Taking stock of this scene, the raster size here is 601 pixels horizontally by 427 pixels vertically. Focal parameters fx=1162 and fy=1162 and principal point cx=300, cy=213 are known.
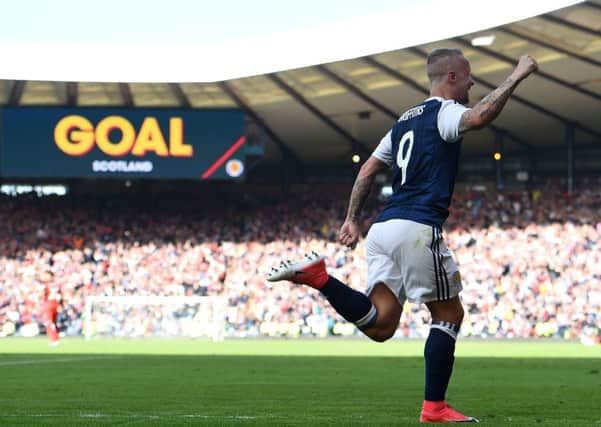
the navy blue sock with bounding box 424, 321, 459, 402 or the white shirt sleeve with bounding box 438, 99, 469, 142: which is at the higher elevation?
the white shirt sleeve with bounding box 438, 99, 469, 142

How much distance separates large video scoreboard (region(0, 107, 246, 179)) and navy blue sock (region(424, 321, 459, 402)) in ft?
102

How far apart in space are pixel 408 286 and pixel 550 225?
1210 inches

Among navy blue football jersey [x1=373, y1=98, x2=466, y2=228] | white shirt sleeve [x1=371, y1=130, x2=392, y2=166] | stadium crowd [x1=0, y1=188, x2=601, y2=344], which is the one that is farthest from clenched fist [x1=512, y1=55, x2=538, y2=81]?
stadium crowd [x1=0, y1=188, x2=601, y2=344]

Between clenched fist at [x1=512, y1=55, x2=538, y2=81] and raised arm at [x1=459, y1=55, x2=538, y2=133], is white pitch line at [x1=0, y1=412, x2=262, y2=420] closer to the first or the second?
raised arm at [x1=459, y1=55, x2=538, y2=133]

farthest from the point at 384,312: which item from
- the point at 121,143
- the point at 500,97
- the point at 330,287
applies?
the point at 121,143

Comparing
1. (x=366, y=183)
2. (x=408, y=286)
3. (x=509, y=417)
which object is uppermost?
(x=366, y=183)

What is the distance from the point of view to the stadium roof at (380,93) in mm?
31156

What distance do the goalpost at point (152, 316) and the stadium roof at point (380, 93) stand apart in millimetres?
7020

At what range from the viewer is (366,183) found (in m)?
7.78

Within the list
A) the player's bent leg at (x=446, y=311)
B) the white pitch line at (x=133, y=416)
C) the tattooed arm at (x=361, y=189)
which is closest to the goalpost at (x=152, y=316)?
the white pitch line at (x=133, y=416)

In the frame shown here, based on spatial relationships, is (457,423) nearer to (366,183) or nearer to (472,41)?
(366,183)

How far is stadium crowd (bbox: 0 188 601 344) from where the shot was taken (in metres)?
34.7

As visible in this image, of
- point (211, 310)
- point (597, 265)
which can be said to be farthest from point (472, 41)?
point (211, 310)

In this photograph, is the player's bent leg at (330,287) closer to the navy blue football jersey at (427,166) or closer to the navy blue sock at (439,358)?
the navy blue sock at (439,358)
